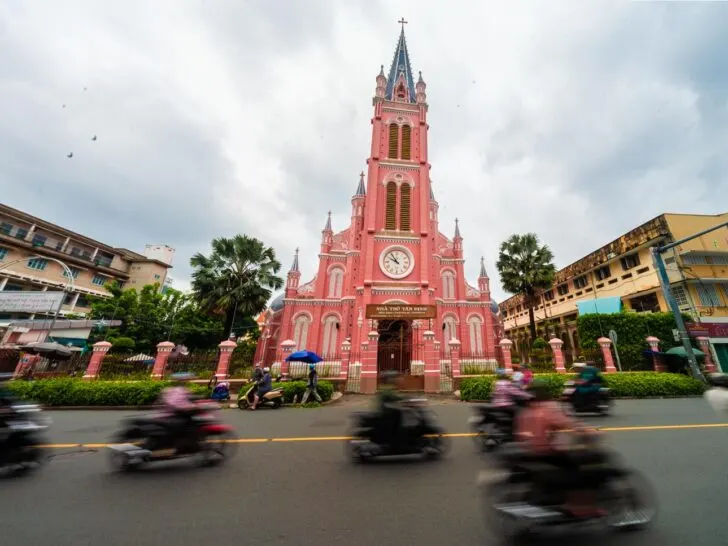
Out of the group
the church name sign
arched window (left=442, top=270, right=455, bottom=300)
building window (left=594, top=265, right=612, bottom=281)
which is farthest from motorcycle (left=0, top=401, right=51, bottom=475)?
building window (left=594, top=265, right=612, bottom=281)

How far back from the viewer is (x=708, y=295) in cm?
1831

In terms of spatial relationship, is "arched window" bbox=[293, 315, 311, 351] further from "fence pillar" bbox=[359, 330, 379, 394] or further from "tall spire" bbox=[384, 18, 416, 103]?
"tall spire" bbox=[384, 18, 416, 103]

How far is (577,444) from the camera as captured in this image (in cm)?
273

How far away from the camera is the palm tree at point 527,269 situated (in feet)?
68.1

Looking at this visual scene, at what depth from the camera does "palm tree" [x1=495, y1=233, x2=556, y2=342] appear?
2075 centimetres

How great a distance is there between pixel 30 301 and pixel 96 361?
1399 cm

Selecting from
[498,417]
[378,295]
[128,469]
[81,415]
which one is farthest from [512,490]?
[378,295]

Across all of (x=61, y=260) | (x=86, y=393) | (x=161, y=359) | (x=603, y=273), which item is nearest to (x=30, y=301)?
(x=61, y=260)

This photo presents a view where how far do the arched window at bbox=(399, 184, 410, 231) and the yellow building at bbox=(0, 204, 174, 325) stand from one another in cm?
2862

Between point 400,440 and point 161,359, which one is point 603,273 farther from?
point 161,359

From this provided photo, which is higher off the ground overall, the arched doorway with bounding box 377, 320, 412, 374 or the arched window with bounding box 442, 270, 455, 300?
the arched window with bounding box 442, 270, 455, 300

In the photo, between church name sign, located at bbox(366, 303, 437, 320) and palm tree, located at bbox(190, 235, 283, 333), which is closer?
church name sign, located at bbox(366, 303, 437, 320)

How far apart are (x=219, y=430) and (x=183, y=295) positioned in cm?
2645

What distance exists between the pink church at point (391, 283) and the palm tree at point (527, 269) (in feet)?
6.38
